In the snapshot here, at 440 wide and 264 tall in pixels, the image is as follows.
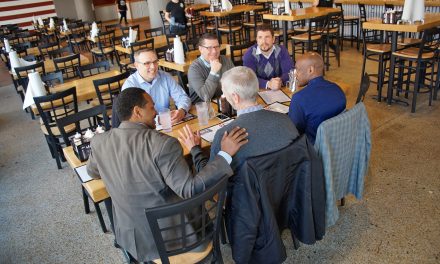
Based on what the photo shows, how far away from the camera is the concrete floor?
2.30 metres

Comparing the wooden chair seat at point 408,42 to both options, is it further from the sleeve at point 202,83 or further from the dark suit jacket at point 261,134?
the dark suit jacket at point 261,134

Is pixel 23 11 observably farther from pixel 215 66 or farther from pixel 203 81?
pixel 215 66

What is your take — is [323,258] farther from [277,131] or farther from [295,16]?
[295,16]

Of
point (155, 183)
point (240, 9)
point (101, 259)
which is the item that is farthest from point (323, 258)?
point (240, 9)

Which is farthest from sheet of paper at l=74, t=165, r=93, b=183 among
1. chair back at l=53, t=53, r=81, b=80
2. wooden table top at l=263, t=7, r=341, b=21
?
wooden table top at l=263, t=7, r=341, b=21

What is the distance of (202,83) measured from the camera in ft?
10.0

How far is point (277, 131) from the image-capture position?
176cm

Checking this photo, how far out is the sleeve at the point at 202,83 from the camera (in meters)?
2.91

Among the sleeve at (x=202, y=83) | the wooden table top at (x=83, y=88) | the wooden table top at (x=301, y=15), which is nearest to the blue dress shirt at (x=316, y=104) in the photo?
the sleeve at (x=202, y=83)

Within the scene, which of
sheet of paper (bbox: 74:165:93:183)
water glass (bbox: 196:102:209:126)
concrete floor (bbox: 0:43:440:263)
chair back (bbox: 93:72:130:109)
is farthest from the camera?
chair back (bbox: 93:72:130:109)

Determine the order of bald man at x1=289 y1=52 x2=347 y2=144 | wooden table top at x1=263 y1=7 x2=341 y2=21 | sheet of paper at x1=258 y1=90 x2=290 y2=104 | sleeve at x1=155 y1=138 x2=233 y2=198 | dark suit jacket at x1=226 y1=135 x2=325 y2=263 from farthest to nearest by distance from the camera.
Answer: wooden table top at x1=263 y1=7 x2=341 y2=21 < sheet of paper at x1=258 y1=90 x2=290 y2=104 < bald man at x1=289 y1=52 x2=347 y2=144 < dark suit jacket at x1=226 y1=135 x2=325 y2=263 < sleeve at x1=155 y1=138 x2=233 y2=198

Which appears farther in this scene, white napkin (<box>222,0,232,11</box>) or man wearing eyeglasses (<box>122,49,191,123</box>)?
white napkin (<box>222,0,232,11</box>)

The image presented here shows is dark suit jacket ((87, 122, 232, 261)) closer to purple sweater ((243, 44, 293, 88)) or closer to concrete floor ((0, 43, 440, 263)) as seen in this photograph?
concrete floor ((0, 43, 440, 263))

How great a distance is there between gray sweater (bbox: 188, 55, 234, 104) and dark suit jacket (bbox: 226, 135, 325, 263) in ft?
4.16
